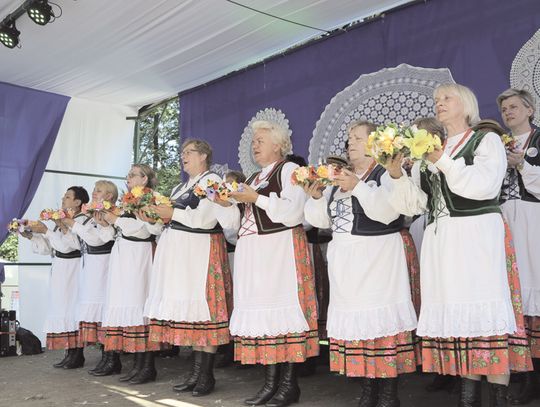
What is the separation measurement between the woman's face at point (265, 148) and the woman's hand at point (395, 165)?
1.16 m

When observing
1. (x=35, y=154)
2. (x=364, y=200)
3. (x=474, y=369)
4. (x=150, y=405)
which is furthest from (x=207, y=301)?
(x=35, y=154)

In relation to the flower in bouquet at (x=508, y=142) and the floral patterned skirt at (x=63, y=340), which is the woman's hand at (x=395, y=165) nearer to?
the flower in bouquet at (x=508, y=142)

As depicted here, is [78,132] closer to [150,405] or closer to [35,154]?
[35,154]

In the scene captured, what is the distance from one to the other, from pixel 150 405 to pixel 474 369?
1.90m

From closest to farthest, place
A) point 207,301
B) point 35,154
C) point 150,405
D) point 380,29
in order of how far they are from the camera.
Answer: point 150,405 → point 207,301 → point 380,29 → point 35,154

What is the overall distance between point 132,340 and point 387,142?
2.71m

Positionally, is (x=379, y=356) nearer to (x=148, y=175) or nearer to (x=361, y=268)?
(x=361, y=268)

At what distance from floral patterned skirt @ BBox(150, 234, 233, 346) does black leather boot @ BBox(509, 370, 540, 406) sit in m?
1.74

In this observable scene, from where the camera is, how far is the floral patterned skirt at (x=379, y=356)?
2.96m

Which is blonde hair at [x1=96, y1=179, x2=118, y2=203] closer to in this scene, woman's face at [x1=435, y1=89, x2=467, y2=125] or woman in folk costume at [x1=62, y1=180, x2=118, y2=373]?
woman in folk costume at [x1=62, y1=180, x2=118, y2=373]

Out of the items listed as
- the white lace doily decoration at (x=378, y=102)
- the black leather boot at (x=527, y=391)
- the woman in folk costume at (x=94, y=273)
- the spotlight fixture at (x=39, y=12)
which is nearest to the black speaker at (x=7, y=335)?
the woman in folk costume at (x=94, y=273)

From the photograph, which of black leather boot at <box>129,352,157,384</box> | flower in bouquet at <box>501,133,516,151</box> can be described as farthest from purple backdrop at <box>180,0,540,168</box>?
black leather boot at <box>129,352,157,384</box>

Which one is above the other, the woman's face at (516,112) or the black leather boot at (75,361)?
the woman's face at (516,112)

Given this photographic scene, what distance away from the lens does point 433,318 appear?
107 inches
